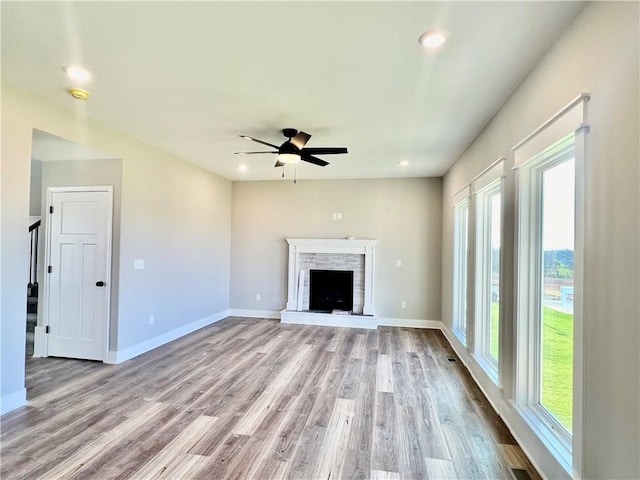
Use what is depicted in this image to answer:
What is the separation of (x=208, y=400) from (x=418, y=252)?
4.49 meters

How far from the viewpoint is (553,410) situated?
2242 millimetres

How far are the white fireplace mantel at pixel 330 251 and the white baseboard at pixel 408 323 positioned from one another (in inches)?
11.4

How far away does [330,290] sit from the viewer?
6.54 meters

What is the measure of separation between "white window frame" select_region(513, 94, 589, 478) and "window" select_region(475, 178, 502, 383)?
29.1 inches

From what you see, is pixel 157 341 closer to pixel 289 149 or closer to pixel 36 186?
pixel 36 186

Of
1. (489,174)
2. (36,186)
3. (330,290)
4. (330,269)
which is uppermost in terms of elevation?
(36,186)

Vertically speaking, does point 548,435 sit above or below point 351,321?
above

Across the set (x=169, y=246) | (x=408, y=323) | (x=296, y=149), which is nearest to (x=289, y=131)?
(x=296, y=149)

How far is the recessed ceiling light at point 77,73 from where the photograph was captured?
2478 mm

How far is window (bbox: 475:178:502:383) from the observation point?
11.1 ft

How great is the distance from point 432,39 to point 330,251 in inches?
185

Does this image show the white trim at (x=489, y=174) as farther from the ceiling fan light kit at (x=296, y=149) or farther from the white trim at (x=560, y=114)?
the ceiling fan light kit at (x=296, y=149)

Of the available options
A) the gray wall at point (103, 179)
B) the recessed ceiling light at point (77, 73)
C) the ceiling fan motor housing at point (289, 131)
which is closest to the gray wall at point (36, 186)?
the gray wall at point (103, 179)

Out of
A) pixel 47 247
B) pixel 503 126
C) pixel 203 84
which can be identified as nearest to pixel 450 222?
pixel 503 126
